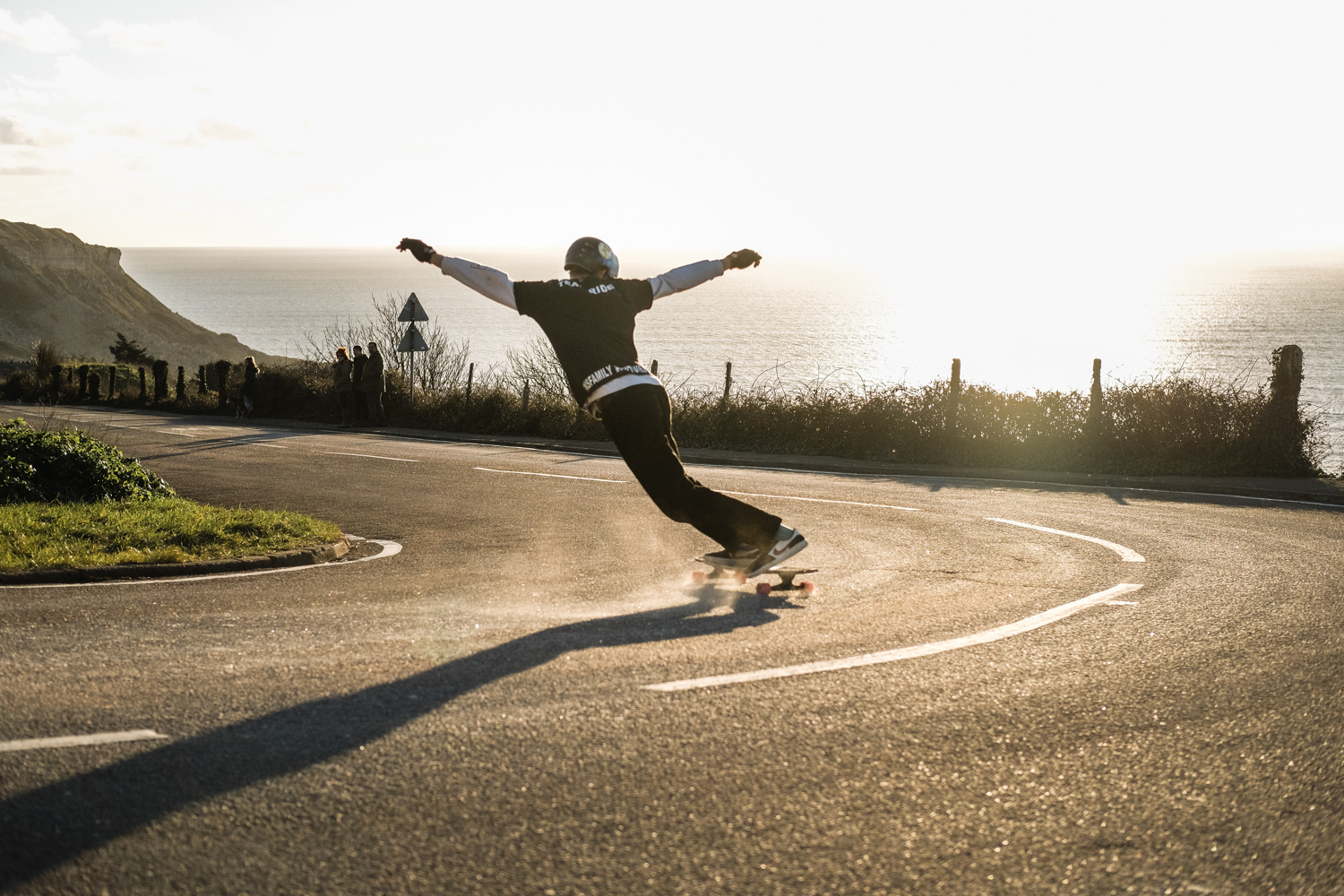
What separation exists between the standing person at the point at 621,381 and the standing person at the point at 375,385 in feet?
66.3

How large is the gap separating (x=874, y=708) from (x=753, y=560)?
2.32 meters

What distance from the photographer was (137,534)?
8.49 metres

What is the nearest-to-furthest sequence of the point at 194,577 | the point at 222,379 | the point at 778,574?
the point at 778,574 → the point at 194,577 → the point at 222,379

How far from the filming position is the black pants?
21.6 ft

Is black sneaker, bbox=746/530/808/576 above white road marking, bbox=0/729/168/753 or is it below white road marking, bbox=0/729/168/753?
above

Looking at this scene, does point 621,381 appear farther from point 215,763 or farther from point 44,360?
point 44,360

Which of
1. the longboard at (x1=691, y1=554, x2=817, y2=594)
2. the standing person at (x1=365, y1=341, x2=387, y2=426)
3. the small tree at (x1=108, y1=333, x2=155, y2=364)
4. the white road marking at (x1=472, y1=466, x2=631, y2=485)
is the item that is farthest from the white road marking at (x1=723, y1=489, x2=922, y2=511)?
the small tree at (x1=108, y1=333, x2=155, y2=364)

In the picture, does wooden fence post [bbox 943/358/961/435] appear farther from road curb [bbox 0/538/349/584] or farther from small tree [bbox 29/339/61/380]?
small tree [bbox 29/339/61/380]

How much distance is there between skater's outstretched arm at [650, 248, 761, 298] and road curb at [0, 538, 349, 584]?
3.44 m

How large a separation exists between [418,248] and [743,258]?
204 centimetres

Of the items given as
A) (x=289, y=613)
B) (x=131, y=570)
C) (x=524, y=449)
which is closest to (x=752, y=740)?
(x=289, y=613)

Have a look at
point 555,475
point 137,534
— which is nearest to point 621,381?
point 137,534

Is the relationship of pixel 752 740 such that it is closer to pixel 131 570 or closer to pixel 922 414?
pixel 131 570

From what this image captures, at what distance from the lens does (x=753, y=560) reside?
6.81 meters
